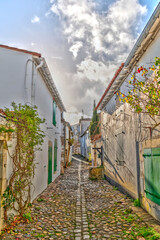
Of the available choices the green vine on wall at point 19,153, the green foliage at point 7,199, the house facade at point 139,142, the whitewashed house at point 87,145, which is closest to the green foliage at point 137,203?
the house facade at point 139,142

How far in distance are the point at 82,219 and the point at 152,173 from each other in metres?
2.23

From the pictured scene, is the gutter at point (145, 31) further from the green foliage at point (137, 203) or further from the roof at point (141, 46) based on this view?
the green foliage at point (137, 203)

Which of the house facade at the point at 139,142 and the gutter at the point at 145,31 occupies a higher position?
the gutter at the point at 145,31

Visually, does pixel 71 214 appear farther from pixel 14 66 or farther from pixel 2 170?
pixel 14 66

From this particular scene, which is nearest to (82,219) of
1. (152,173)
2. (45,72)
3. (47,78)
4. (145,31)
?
(152,173)

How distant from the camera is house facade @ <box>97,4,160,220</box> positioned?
15.7 feet

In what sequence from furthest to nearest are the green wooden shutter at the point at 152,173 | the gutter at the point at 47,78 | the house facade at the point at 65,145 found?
the house facade at the point at 65,145 < the gutter at the point at 47,78 < the green wooden shutter at the point at 152,173

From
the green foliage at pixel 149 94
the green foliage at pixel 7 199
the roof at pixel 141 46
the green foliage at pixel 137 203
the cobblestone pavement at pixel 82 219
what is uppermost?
the roof at pixel 141 46

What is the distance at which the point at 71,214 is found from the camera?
5633 millimetres

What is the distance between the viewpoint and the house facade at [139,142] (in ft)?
15.7

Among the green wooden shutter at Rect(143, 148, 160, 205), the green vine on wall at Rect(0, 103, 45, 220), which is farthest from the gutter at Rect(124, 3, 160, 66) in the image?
the green vine on wall at Rect(0, 103, 45, 220)

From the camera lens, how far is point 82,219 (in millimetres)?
5211

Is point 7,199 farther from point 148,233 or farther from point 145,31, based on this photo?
point 145,31

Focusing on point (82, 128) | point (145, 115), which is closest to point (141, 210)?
point (145, 115)
